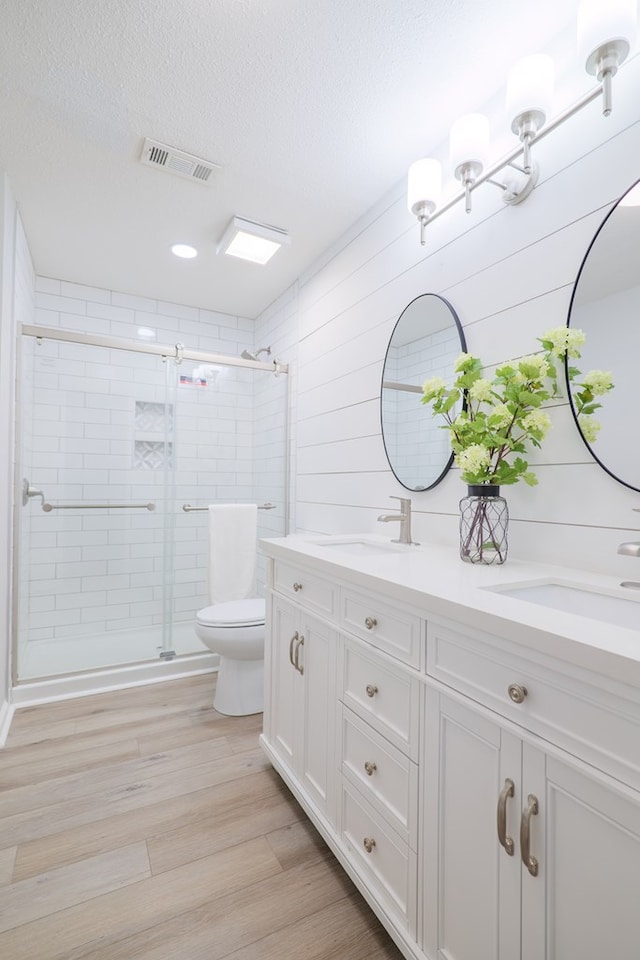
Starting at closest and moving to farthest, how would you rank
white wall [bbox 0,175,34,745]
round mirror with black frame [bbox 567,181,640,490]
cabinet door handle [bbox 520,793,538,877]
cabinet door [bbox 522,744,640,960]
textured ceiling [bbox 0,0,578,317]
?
cabinet door [bbox 522,744,640,960]
cabinet door handle [bbox 520,793,538,877]
round mirror with black frame [bbox 567,181,640,490]
textured ceiling [bbox 0,0,578,317]
white wall [bbox 0,175,34,745]

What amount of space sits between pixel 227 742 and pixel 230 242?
2.46 meters

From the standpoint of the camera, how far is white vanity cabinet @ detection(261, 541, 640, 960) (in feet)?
2.08

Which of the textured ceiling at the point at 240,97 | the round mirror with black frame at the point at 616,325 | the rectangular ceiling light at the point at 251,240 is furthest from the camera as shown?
the rectangular ceiling light at the point at 251,240

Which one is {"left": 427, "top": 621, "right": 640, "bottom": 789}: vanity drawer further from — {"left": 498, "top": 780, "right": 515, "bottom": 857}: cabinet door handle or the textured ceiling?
the textured ceiling

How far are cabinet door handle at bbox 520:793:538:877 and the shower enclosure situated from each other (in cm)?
231

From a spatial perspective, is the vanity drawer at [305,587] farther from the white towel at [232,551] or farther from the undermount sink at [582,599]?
the white towel at [232,551]

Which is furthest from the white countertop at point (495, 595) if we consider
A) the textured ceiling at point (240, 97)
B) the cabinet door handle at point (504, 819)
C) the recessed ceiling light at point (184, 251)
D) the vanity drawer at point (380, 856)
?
the recessed ceiling light at point (184, 251)

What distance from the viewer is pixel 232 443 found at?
10.00ft

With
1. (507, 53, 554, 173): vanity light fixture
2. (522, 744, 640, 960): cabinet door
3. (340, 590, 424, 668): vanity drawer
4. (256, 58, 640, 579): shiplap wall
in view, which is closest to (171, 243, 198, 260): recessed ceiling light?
(256, 58, 640, 579): shiplap wall

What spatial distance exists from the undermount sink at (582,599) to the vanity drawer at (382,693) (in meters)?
0.31

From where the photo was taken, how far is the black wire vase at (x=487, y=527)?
1.29 m

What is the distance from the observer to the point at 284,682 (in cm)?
166

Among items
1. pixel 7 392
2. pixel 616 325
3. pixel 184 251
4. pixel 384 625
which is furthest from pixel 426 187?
pixel 7 392

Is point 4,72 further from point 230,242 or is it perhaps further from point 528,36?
point 528,36
